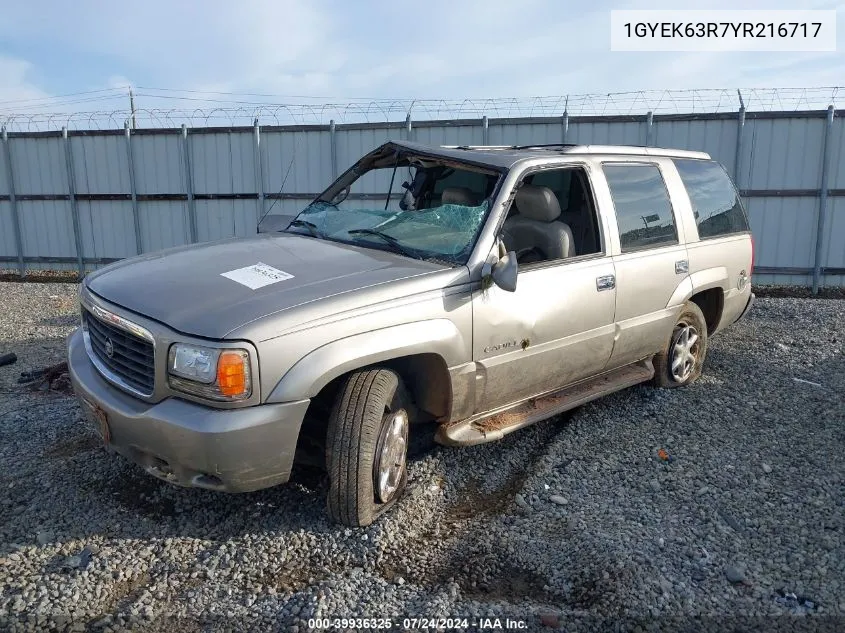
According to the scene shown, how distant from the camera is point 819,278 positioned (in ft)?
35.4

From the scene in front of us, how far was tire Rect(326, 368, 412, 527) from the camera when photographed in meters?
3.24

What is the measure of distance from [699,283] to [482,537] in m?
2.98

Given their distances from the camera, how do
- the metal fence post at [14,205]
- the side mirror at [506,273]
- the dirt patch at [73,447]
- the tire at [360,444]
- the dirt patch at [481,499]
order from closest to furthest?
the tire at [360,444]
the side mirror at [506,273]
the dirt patch at [481,499]
the dirt patch at [73,447]
the metal fence post at [14,205]

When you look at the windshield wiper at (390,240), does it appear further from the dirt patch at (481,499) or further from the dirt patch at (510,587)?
the dirt patch at (510,587)

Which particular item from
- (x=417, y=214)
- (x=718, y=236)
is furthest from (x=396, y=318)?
(x=718, y=236)

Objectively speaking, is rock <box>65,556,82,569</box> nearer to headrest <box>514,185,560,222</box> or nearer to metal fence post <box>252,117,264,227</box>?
headrest <box>514,185,560,222</box>

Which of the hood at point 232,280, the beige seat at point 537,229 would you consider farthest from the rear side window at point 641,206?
the hood at point 232,280

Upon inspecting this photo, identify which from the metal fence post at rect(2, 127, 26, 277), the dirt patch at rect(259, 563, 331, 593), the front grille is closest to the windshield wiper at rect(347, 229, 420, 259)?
the front grille

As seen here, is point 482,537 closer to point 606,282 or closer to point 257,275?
point 257,275

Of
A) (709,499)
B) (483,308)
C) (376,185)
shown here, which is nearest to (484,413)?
(483,308)

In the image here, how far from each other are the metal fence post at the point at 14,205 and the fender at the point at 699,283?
11932mm

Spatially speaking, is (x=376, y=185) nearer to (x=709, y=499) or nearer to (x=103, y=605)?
(x=709, y=499)

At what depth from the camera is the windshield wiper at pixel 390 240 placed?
154 inches

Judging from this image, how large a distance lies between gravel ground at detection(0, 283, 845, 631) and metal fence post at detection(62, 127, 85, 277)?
8.39m
